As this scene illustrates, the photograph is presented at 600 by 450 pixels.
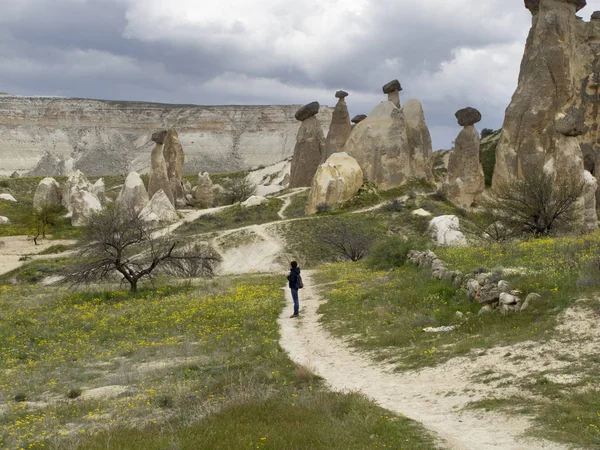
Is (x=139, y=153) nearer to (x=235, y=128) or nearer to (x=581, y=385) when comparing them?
(x=235, y=128)

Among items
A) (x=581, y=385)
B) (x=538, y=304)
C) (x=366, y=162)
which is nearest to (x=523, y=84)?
(x=366, y=162)

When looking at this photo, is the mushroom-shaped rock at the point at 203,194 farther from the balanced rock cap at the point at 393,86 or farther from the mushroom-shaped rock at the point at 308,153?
the balanced rock cap at the point at 393,86

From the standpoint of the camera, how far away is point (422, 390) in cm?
786

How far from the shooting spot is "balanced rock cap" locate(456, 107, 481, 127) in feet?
134

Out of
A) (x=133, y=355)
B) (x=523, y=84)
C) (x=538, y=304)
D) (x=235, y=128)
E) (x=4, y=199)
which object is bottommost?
(x=133, y=355)

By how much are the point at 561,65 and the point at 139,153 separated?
3898 inches

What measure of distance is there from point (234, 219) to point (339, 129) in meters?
15.0

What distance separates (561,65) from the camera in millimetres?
38156

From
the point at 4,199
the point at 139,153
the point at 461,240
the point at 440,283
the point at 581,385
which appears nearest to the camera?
the point at 581,385

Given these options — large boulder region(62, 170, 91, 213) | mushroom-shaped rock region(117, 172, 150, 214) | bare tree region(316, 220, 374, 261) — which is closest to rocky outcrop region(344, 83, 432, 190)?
bare tree region(316, 220, 374, 261)

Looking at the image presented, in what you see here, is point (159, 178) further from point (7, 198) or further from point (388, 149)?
point (388, 149)

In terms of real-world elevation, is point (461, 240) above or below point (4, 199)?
below

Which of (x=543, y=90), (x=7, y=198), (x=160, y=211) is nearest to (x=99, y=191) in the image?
(x=7, y=198)

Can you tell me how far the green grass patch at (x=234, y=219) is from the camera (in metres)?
40.8
